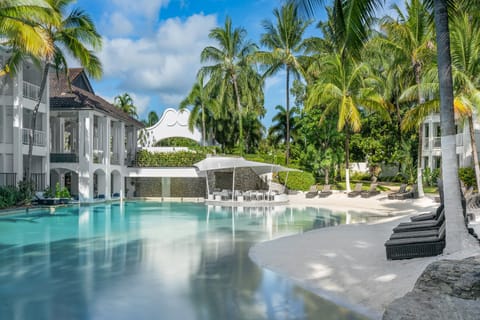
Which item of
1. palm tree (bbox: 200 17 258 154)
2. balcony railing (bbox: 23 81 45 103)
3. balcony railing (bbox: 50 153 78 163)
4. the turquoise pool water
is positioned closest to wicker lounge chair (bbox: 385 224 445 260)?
the turquoise pool water

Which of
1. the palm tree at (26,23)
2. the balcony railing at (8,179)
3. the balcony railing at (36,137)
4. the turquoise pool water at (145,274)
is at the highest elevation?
the palm tree at (26,23)

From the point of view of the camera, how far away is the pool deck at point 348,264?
639cm

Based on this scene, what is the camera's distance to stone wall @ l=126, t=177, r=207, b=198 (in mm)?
31469

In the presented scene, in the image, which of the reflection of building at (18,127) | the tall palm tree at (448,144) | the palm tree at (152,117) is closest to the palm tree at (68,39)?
the reflection of building at (18,127)

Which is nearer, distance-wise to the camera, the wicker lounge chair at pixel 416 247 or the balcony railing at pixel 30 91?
the wicker lounge chair at pixel 416 247

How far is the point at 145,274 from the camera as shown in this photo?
27.1ft

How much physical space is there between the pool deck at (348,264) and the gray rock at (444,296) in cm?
135

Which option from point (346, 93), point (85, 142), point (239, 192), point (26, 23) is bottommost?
point (239, 192)

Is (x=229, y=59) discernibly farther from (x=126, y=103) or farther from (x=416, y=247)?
(x=126, y=103)

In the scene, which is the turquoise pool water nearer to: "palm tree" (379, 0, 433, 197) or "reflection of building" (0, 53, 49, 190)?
"reflection of building" (0, 53, 49, 190)

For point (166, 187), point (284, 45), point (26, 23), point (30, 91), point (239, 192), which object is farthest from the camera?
point (284, 45)

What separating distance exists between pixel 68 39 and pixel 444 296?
70.8 ft

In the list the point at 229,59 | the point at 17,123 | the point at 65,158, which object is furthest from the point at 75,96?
the point at 229,59

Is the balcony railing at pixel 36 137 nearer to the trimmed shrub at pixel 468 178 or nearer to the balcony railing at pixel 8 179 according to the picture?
the balcony railing at pixel 8 179
